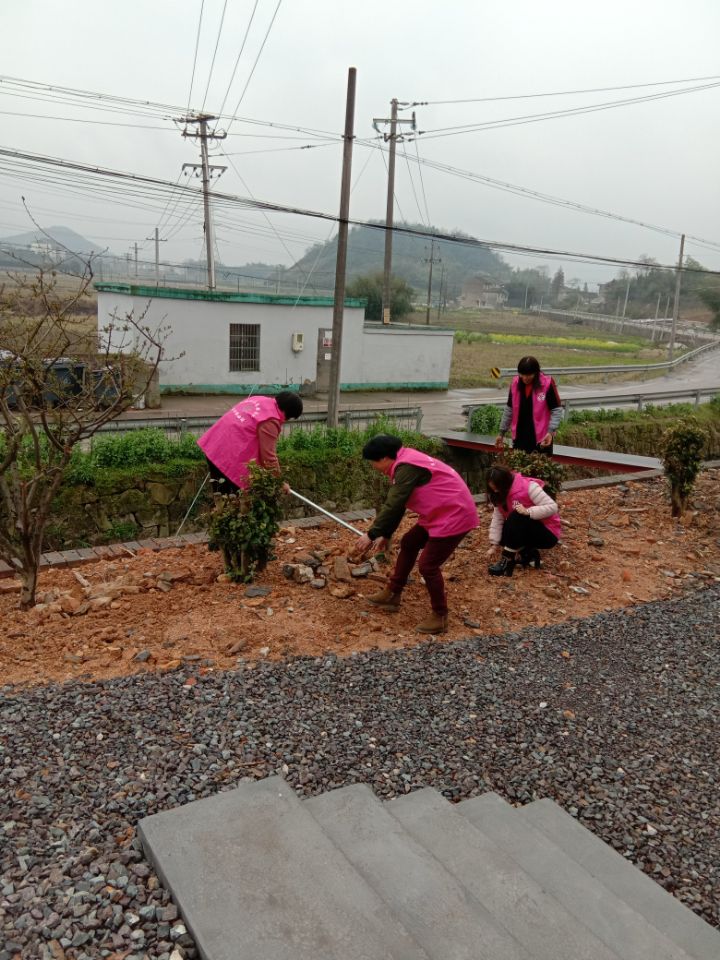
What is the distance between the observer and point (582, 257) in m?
20.1

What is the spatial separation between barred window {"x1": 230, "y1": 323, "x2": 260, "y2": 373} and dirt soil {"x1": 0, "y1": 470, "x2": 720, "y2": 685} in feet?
51.6

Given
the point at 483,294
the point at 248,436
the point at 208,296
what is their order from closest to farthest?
1. the point at 248,436
2. the point at 208,296
3. the point at 483,294

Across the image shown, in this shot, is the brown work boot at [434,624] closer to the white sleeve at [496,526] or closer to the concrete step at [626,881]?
the white sleeve at [496,526]

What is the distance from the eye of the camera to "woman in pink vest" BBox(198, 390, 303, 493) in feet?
19.2

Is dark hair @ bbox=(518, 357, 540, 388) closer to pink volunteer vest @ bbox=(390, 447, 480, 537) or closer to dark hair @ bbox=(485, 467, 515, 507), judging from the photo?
dark hair @ bbox=(485, 467, 515, 507)

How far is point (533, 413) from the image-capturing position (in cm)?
720

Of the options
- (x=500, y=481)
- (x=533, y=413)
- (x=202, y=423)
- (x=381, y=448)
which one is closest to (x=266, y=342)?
(x=202, y=423)

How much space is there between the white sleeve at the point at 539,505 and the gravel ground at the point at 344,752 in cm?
118

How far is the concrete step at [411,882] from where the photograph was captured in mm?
2193

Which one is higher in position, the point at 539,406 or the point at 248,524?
the point at 539,406

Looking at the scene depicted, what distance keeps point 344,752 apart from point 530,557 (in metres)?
3.26

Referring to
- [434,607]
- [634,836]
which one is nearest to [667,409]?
[434,607]

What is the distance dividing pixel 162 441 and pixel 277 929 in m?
8.40

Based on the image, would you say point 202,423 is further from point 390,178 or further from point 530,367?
point 390,178
